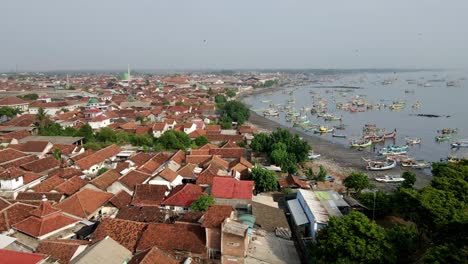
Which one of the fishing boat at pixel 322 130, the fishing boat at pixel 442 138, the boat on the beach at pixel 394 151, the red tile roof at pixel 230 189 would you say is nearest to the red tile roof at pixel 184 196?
the red tile roof at pixel 230 189

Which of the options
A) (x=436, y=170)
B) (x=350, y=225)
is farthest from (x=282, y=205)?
(x=436, y=170)

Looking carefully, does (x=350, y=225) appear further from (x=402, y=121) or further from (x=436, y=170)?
(x=402, y=121)

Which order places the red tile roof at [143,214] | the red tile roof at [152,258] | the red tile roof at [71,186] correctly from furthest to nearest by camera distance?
the red tile roof at [71,186] → the red tile roof at [143,214] → the red tile roof at [152,258]

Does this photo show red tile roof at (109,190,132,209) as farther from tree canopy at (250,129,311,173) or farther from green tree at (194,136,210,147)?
green tree at (194,136,210,147)

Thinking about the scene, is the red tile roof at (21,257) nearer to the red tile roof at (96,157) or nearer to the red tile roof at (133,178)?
the red tile roof at (133,178)

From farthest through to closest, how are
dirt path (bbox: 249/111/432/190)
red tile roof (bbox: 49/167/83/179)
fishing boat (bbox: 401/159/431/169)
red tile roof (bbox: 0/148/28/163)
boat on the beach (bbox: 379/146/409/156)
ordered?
boat on the beach (bbox: 379/146/409/156), fishing boat (bbox: 401/159/431/169), dirt path (bbox: 249/111/432/190), red tile roof (bbox: 0/148/28/163), red tile roof (bbox: 49/167/83/179)

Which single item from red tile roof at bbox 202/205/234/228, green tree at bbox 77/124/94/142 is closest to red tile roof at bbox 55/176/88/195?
red tile roof at bbox 202/205/234/228
